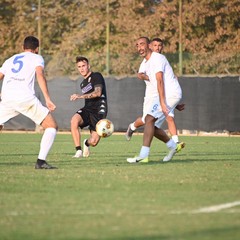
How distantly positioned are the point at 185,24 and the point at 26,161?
980 inches

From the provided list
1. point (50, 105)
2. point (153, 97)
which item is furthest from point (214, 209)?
point (153, 97)

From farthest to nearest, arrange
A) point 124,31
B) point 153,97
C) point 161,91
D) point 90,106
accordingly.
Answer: point 124,31
point 90,106
point 153,97
point 161,91

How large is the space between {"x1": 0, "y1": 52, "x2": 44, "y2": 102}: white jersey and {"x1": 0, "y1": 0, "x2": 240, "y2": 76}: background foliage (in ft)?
63.8

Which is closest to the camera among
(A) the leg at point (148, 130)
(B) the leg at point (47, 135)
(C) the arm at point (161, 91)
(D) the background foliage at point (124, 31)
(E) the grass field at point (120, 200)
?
(E) the grass field at point (120, 200)

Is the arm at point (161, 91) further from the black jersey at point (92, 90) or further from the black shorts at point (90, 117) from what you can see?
the black shorts at point (90, 117)

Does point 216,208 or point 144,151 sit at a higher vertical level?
point 216,208

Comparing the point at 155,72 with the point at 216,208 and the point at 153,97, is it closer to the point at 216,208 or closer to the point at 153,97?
the point at 153,97

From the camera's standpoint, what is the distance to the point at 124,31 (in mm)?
43969

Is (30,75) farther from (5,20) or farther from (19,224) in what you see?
(5,20)

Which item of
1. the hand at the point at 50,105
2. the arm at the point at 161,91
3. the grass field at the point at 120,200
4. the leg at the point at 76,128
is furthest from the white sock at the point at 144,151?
the leg at the point at 76,128

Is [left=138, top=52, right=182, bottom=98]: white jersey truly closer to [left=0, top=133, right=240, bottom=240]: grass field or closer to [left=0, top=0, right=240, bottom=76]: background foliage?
[left=0, top=133, right=240, bottom=240]: grass field

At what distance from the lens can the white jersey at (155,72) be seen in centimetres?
1589

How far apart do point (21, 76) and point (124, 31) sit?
97.6ft

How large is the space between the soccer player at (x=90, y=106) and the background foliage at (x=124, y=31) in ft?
48.8
